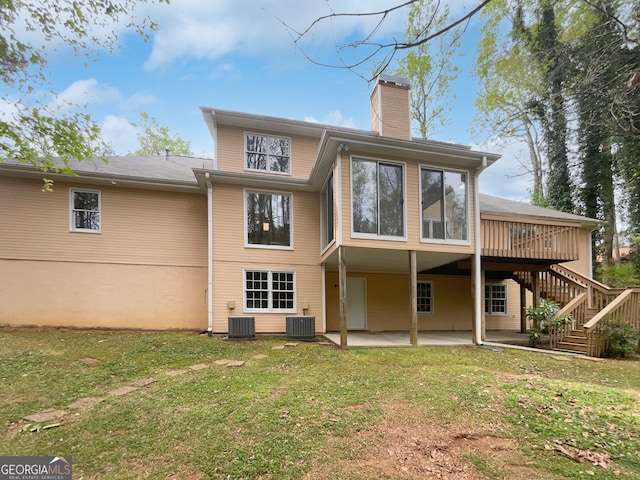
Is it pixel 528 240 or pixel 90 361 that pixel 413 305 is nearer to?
pixel 528 240

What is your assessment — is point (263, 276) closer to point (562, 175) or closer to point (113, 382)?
point (113, 382)

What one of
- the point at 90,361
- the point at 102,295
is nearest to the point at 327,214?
the point at 90,361

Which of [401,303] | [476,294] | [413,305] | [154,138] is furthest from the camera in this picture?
[154,138]

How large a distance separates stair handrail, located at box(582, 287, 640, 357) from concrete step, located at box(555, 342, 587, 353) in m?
0.24

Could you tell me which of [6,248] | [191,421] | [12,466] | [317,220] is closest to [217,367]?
[191,421]

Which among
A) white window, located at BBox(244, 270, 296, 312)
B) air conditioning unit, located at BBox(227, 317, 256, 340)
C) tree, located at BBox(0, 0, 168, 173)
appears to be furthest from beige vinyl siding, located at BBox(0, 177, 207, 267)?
tree, located at BBox(0, 0, 168, 173)

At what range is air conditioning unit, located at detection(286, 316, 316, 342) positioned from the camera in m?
8.89

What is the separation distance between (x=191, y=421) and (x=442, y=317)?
1076 cm

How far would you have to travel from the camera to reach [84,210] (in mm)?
9641

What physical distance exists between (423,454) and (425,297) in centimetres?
969

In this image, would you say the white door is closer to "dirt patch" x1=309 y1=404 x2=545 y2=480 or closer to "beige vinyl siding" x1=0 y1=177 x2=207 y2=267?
"beige vinyl siding" x1=0 y1=177 x2=207 y2=267

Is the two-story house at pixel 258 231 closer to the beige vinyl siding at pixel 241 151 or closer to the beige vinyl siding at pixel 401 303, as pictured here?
the beige vinyl siding at pixel 241 151

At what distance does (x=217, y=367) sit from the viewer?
602 cm

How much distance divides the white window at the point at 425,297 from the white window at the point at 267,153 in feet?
22.6
